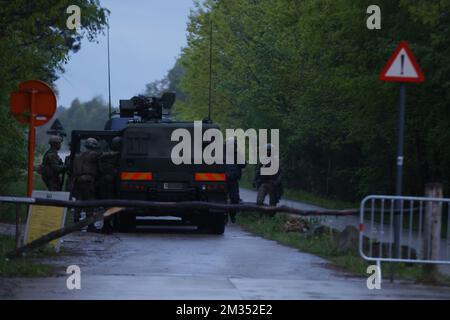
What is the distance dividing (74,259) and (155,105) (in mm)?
12057

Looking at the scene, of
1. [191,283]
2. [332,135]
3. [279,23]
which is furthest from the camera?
[279,23]

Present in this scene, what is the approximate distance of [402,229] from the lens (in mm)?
14148

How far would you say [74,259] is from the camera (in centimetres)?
1531

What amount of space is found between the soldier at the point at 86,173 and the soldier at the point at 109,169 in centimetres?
16

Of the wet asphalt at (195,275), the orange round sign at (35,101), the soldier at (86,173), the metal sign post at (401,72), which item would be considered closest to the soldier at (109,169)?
the soldier at (86,173)

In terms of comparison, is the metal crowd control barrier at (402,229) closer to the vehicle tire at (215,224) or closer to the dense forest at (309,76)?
the dense forest at (309,76)

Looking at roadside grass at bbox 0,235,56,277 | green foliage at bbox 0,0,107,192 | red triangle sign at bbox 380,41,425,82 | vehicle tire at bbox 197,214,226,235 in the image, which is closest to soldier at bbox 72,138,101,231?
green foliage at bbox 0,0,107,192

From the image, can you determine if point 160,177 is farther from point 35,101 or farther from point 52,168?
point 35,101

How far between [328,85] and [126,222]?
1808 cm

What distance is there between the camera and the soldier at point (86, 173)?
70.2ft

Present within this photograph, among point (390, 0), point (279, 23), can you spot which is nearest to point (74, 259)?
point (390, 0)

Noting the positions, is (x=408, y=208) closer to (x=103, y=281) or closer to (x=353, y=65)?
(x=103, y=281)

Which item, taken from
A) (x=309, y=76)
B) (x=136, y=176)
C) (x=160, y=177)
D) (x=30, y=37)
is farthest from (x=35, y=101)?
(x=309, y=76)

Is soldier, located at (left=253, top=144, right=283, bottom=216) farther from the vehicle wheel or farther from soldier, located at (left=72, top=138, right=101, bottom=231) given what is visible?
soldier, located at (left=72, top=138, right=101, bottom=231)
